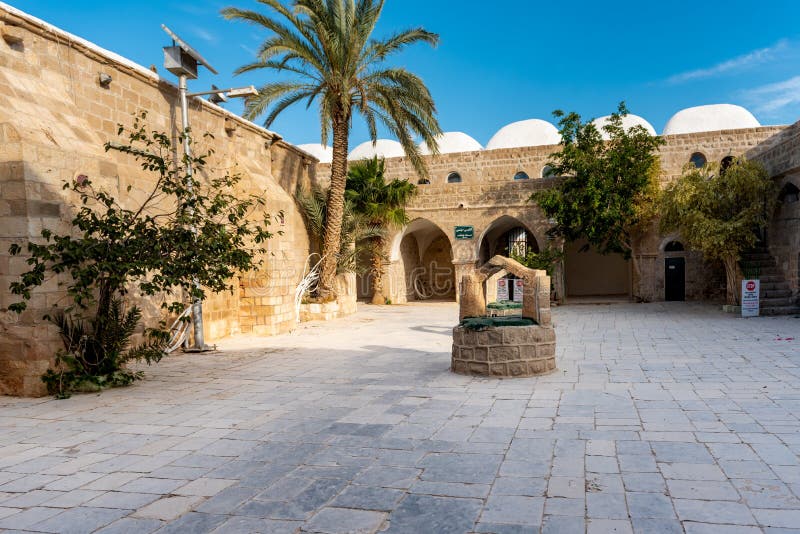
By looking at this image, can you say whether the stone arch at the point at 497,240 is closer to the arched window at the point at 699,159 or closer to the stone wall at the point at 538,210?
the stone wall at the point at 538,210

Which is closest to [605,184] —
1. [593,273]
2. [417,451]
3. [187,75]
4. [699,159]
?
[699,159]

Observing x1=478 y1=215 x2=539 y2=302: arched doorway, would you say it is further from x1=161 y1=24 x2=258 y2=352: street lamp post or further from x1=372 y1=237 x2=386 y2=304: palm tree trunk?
x1=161 y1=24 x2=258 y2=352: street lamp post

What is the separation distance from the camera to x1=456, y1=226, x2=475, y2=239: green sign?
1728 cm

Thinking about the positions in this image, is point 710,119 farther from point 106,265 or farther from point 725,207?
point 106,265

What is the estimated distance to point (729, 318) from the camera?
11383 millimetres

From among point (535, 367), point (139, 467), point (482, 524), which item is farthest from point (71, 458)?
point (535, 367)

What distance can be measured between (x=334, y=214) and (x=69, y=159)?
25.2 ft

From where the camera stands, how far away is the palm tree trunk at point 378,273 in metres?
17.8

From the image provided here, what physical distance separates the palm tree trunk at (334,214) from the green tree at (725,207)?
7.93 meters

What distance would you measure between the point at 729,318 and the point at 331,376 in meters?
9.44

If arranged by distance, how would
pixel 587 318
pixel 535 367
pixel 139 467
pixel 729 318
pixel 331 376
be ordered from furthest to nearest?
pixel 587 318, pixel 729 318, pixel 331 376, pixel 535 367, pixel 139 467

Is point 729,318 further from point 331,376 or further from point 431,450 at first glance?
point 431,450

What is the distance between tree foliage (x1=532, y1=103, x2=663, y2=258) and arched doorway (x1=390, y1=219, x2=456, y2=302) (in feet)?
19.1

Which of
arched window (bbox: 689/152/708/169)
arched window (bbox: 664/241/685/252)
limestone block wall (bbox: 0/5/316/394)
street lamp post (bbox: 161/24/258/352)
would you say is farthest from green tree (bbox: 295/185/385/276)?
arched window (bbox: 689/152/708/169)
